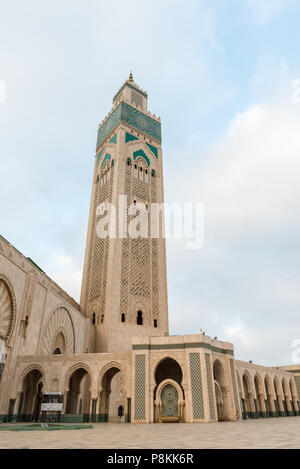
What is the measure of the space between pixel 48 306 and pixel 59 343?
2.65m

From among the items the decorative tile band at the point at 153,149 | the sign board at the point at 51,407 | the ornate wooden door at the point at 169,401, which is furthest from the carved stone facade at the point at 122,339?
the sign board at the point at 51,407

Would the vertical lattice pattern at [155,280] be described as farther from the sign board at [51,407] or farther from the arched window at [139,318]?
the sign board at [51,407]

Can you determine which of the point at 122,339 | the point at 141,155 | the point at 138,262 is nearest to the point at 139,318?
the point at 122,339

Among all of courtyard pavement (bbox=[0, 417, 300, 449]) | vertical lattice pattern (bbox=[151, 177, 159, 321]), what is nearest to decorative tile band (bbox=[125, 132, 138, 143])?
vertical lattice pattern (bbox=[151, 177, 159, 321])

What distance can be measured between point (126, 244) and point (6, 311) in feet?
34.4

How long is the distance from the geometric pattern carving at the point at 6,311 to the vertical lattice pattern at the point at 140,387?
17.6 feet

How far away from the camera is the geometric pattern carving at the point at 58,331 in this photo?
16172 mm

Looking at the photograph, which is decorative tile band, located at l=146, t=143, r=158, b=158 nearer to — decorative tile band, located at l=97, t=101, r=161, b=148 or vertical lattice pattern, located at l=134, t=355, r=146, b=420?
decorative tile band, located at l=97, t=101, r=161, b=148

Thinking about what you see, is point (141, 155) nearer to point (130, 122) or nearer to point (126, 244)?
point (130, 122)

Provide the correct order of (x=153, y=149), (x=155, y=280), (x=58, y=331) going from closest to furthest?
(x=58, y=331) < (x=155, y=280) < (x=153, y=149)

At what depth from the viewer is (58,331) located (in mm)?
17391

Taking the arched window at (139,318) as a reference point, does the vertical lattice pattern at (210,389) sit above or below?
below

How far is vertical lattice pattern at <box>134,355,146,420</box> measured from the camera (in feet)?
42.1

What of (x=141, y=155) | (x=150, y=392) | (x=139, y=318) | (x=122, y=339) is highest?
(x=141, y=155)
